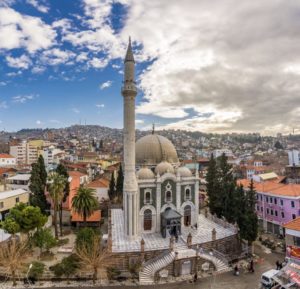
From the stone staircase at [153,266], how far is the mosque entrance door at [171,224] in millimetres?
4933

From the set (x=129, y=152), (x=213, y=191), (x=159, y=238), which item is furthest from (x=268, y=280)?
(x=129, y=152)

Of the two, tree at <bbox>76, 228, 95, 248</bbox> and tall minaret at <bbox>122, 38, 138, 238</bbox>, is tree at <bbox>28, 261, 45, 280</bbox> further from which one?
tall minaret at <bbox>122, 38, 138, 238</bbox>

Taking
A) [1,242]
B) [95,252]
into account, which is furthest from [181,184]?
[1,242]

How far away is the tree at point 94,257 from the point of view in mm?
26000

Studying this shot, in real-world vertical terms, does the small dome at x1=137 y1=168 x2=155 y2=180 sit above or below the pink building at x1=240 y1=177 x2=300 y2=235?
above

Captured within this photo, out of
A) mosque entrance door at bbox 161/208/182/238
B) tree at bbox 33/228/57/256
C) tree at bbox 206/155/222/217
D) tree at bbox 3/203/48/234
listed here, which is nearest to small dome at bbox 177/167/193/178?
mosque entrance door at bbox 161/208/182/238

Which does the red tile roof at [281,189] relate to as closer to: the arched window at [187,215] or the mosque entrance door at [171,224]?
the arched window at [187,215]

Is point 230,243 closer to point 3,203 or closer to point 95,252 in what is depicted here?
point 95,252

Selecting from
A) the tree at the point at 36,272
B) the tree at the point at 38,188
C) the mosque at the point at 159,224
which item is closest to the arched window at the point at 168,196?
the mosque at the point at 159,224

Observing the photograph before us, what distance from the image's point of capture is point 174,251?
1176 inches

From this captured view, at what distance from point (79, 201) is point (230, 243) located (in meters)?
20.0

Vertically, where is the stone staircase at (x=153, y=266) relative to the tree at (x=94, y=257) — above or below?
below

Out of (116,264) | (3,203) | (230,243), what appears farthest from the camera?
(3,203)

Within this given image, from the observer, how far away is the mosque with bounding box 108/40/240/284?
95.0 ft
